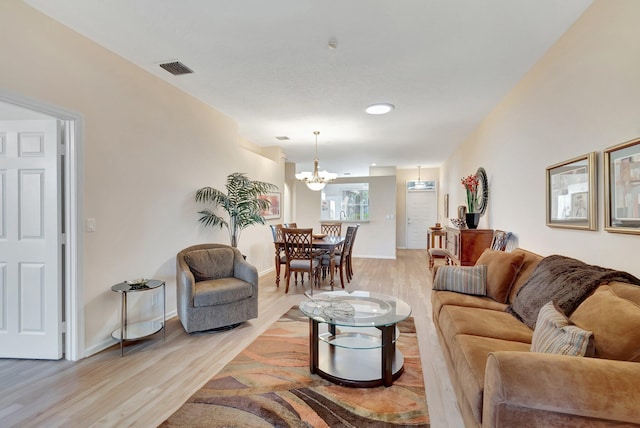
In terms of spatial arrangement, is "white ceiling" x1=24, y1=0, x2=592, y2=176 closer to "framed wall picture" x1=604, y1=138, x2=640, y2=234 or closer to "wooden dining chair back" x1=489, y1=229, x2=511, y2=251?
"framed wall picture" x1=604, y1=138, x2=640, y2=234

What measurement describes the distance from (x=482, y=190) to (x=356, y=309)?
125 inches

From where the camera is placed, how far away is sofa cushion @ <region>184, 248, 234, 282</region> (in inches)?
129

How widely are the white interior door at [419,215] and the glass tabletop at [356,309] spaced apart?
289 inches

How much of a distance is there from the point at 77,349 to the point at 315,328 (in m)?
2.03

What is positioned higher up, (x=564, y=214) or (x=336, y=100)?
(x=336, y=100)

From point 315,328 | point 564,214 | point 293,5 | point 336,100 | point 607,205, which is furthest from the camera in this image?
point 336,100

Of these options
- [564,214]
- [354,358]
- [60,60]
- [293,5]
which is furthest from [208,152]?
[564,214]

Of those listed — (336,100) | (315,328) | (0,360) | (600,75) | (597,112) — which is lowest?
(0,360)

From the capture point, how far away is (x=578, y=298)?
1.64 metres

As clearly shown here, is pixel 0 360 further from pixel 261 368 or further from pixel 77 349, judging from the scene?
pixel 261 368

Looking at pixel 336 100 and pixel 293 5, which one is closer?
pixel 293 5

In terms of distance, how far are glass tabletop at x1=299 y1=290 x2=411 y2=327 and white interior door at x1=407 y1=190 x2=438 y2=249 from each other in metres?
7.35

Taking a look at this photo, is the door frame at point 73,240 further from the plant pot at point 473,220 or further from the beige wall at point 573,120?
the plant pot at point 473,220

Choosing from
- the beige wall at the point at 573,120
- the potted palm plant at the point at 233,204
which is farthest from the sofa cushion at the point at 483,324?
the potted palm plant at the point at 233,204
